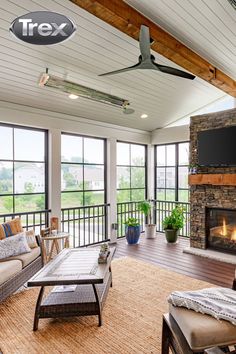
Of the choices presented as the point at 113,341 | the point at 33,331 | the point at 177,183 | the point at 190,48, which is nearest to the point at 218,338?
the point at 113,341

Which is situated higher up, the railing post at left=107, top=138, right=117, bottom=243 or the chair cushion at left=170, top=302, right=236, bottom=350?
the railing post at left=107, top=138, right=117, bottom=243

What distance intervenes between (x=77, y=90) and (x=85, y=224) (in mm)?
2927

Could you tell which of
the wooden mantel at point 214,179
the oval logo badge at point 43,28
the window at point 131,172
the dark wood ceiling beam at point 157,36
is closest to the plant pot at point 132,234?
the window at point 131,172

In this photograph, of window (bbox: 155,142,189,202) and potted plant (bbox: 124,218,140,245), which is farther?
window (bbox: 155,142,189,202)

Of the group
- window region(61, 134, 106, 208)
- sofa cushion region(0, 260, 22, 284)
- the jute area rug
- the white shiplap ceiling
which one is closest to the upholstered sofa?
sofa cushion region(0, 260, 22, 284)

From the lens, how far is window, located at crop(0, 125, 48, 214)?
4384 mm

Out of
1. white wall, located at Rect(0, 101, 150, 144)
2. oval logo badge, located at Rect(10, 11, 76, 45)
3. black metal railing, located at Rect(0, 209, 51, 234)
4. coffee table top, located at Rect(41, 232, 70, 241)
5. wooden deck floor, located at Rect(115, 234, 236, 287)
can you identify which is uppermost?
white wall, located at Rect(0, 101, 150, 144)

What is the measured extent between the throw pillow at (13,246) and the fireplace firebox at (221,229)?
11.5 ft

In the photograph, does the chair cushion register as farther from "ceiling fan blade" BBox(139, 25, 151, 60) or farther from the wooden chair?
"ceiling fan blade" BBox(139, 25, 151, 60)

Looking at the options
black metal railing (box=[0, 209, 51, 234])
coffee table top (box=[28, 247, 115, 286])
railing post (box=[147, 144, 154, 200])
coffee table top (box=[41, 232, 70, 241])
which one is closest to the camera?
coffee table top (box=[28, 247, 115, 286])

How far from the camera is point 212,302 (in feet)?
6.22

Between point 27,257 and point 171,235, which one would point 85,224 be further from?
point 27,257

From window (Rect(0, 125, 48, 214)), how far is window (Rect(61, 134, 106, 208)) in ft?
1.42

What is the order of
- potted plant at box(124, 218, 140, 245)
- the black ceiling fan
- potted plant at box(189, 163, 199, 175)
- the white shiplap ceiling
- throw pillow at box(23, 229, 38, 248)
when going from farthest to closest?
potted plant at box(124, 218, 140, 245) → potted plant at box(189, 163, 199, 175) → throw pillow at box(23, 229, 38, 248) → the white shiplap ceiling → the black ceiling fan
